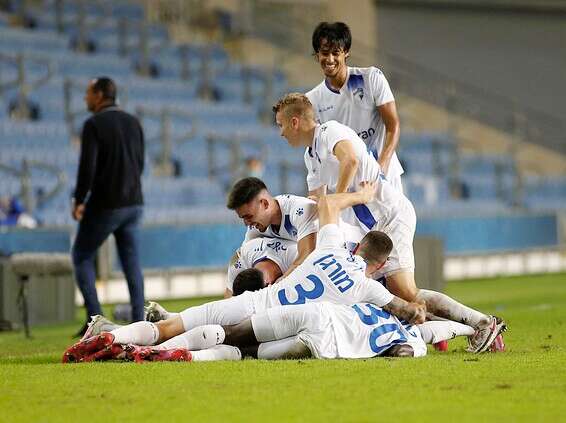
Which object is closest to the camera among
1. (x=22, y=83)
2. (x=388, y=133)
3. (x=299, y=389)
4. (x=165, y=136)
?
(x=299, y=389)

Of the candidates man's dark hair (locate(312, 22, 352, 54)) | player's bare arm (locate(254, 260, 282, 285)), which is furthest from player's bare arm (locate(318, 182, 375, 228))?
man's dark hair (locate(312, 22, 352, 54))

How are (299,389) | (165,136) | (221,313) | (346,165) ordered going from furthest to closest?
1. (165,136)
2. (346,165)
3. (221,313)
4. (299,389)

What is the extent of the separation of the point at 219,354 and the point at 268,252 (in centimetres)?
111

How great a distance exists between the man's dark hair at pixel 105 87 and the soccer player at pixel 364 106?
8.50ft

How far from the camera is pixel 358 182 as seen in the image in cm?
856

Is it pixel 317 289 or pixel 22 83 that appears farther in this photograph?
pixel 22 83

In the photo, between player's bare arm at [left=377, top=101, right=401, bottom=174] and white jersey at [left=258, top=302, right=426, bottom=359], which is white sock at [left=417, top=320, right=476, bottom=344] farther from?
player's bare arm at [left=377, top=101, right=401, bottom=174]

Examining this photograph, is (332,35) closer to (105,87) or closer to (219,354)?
(219,354)

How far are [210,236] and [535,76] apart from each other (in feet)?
52.9

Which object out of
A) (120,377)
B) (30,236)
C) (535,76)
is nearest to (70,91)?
(30,236)

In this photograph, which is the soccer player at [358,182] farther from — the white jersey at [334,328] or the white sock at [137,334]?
the white sock at [137,334]

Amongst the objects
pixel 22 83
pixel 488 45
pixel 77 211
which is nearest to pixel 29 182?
pixel 22 83

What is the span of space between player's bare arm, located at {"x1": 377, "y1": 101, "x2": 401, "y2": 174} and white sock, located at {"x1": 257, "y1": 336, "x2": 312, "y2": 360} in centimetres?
157

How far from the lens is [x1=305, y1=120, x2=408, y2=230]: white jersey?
8.48 meters
